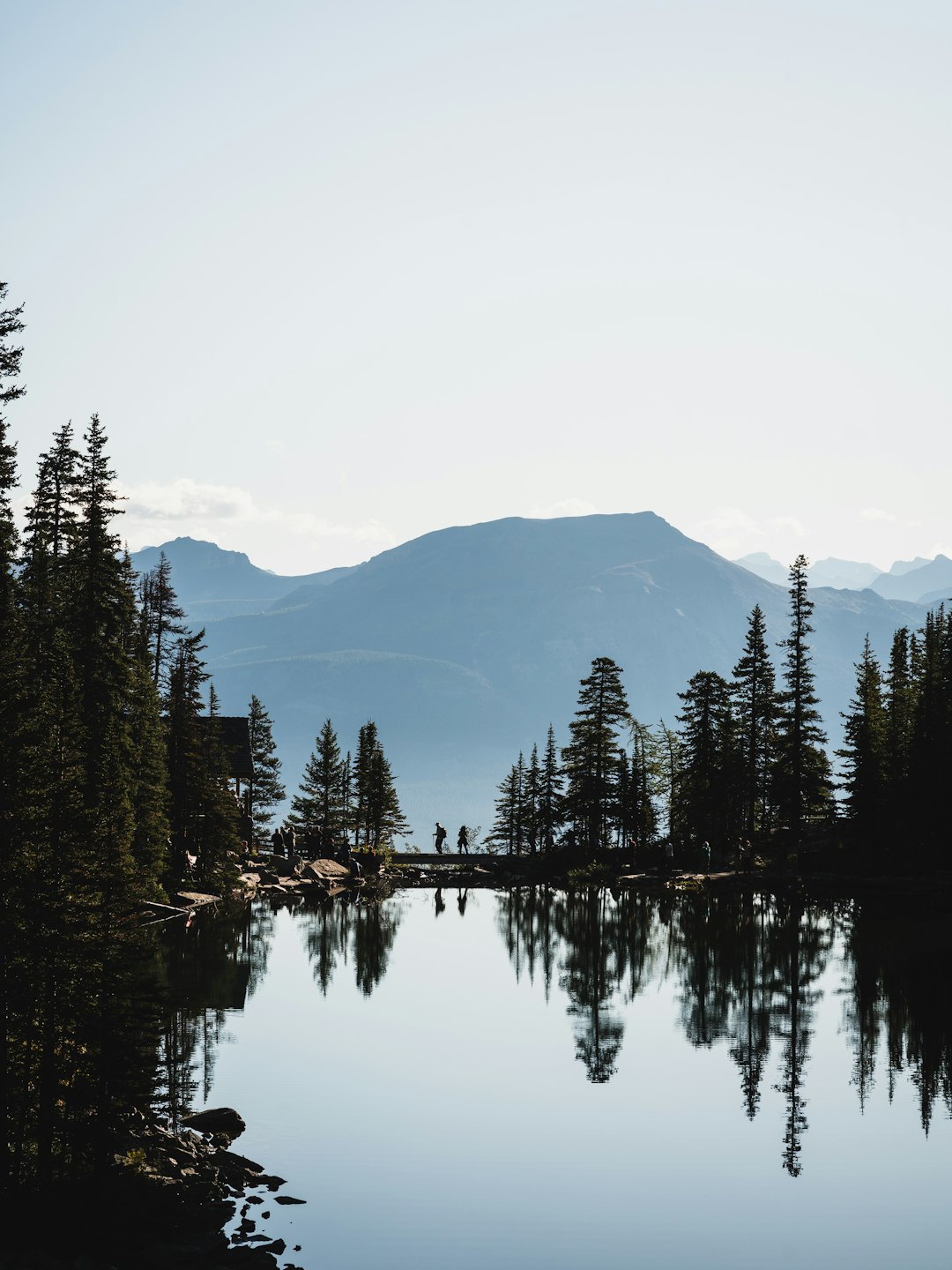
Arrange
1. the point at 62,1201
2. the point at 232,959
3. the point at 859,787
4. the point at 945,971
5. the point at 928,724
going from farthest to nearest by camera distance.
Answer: the point at 859,787, the point at 928,724, the point at 232,959, the point at 945,971, the point at 62,1201

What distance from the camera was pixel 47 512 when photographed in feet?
171

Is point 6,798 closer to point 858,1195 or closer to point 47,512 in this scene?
point 858,1195

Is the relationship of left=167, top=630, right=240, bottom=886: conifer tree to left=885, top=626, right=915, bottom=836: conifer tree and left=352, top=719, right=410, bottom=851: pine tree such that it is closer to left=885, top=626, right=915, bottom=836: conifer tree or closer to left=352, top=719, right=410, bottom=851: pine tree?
left=352, top=719, right=410, bottom=851: pine tree

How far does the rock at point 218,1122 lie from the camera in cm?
2636

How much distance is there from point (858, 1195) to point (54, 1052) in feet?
50.4

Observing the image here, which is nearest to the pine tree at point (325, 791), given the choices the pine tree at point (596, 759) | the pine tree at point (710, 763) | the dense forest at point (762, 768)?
the dense forest at point (762, 768)

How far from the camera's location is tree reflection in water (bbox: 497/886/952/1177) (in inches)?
1345

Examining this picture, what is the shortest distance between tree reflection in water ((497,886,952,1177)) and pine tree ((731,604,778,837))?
15.9 metres

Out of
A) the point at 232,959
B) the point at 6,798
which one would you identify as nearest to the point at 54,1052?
the point at 6,798

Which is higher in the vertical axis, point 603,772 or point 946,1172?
point 603,772

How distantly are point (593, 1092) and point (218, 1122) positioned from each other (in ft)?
33.2

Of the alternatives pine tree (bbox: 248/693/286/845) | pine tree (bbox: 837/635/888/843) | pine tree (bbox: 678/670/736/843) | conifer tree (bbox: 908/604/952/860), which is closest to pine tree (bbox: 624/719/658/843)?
pine tree (bbox: 678/670/736/843)

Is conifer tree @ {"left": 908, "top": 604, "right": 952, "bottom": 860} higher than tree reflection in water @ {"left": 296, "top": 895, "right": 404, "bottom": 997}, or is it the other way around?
conifer tree @ {"left": 908, "top": 604, "right": 952, "bottom": 860}

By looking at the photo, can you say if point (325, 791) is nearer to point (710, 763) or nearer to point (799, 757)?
point (710, 763)
